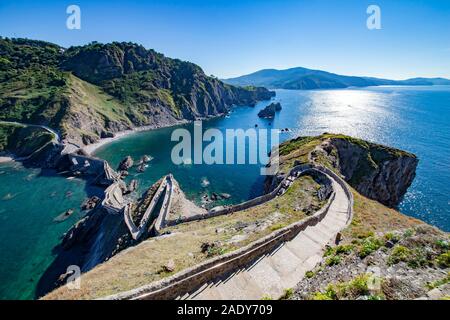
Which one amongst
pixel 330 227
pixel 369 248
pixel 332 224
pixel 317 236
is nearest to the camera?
pixel 369 248

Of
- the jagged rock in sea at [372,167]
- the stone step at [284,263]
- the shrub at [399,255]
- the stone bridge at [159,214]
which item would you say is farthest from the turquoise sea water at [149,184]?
the shrub at [399,255]

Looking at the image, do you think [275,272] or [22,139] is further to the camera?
[22,139]

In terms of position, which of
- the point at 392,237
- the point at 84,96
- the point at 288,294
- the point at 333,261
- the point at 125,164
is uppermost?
the point at 84,96

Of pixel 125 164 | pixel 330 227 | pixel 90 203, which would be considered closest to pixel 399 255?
pixel 330 227

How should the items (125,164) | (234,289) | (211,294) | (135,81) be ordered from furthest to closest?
(135,81) → (125,164) → (234,289) → (211,294)

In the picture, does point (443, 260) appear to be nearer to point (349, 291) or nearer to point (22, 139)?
point (349, 291)

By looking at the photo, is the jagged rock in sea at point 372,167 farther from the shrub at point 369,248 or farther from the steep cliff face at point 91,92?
the steep cliff face at point 91,92

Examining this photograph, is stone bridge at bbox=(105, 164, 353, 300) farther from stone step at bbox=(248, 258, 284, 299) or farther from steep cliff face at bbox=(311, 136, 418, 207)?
steep cliff face at bbox=(311, 136, 418, 207)

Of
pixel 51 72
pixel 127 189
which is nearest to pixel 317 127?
pixel 127 189
